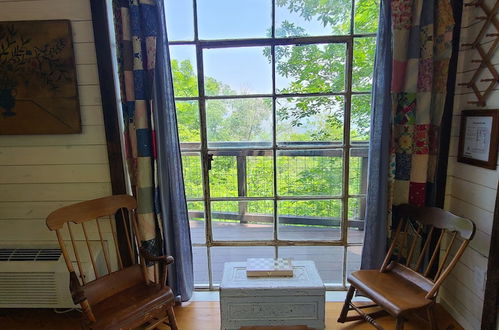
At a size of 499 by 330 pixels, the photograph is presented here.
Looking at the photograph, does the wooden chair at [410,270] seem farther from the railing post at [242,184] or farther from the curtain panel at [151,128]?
the curtain panel at [151,128]

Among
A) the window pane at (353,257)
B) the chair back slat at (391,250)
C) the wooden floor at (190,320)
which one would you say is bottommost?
the wooden floor at (190,320)

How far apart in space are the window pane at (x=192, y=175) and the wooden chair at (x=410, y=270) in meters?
1.15

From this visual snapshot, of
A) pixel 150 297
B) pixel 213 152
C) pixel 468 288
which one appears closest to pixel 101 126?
pixel 213 152

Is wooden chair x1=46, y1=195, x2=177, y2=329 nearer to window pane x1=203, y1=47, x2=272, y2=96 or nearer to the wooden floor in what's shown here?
the wooden floor

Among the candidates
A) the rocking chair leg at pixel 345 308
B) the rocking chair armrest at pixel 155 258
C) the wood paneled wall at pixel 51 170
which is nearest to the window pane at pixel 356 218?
the rocking chair leg at pixel 345 308

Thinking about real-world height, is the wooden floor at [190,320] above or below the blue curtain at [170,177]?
below

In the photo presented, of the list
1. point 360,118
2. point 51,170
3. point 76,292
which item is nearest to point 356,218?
point 360,118

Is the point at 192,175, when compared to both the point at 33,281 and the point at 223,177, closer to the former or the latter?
the point at 223,177

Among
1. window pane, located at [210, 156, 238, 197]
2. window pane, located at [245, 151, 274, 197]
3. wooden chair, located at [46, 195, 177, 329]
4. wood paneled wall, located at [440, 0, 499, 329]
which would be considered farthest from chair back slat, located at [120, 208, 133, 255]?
wood paneled wall, located at [440, 0, 499, 329]

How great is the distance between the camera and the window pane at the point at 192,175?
196cm

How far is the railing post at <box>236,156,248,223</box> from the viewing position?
196 centimetres

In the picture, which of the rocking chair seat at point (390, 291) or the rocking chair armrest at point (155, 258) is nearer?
the rocking chair seat at point (390, 291)

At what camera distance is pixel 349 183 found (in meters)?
1.94

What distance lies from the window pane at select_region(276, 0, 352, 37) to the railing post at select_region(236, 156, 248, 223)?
2.90 ft
